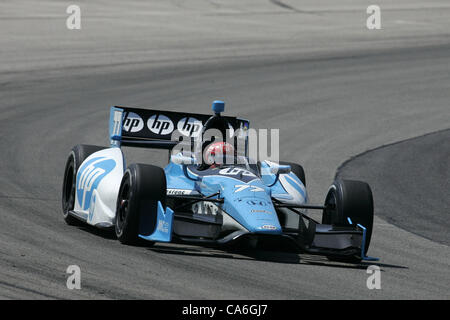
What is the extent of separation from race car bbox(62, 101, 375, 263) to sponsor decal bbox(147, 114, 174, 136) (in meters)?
0.44

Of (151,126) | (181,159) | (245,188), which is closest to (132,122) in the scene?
(151,126)

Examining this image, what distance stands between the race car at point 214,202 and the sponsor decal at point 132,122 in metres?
0.13

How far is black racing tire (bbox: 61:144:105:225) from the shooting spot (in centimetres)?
1196

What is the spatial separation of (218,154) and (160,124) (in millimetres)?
1826

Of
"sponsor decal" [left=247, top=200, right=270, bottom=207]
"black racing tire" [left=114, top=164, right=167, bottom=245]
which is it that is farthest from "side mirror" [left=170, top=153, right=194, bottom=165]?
"sponsor decal" [left=247, top=200, right=270, bottom=207]

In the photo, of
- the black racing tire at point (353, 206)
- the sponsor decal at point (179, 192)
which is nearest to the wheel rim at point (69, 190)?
the sponsor decal at point (179, 192)

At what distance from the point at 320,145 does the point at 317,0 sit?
62.9 ft

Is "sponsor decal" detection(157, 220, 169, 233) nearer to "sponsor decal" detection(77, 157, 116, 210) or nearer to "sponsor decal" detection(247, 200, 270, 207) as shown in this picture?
"sponsor decal" detection(247, 200, 270, 207)

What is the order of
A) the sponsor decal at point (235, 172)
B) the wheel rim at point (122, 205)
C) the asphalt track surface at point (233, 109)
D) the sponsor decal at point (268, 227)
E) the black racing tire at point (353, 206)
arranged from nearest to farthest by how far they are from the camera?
1. the asphalt track surface at point (233, 109)
2. the sponsor decal at point (268, 227)
3. the wheel rim at point (122, 205)
4. the black racing tire at point (353, 206)
5. the sponsor decal at point (235, 172)

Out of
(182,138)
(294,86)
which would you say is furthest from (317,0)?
Answer: (182,138)

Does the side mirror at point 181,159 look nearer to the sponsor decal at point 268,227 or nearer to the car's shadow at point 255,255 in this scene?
the car's shadow at point 255,255

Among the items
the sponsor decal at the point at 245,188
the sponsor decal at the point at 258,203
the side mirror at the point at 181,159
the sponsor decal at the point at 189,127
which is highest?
the sponsor decal at the point at 189,127

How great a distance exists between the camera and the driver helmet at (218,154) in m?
11.4
